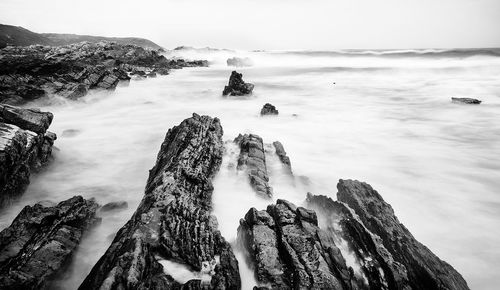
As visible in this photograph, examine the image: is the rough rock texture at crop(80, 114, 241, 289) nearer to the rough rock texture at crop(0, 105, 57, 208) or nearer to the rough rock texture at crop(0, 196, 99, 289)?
the rough rock texture at crop(0, 196, 99, 289)

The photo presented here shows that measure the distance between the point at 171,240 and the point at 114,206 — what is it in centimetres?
316

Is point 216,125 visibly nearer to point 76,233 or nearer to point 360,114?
point 76,233

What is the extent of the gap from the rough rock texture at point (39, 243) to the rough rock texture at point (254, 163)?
14.0ft

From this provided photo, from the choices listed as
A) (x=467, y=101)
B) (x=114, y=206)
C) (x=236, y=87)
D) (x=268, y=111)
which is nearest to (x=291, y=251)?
(x=114, y=206)

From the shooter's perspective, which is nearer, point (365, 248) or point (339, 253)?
point (339, 253)

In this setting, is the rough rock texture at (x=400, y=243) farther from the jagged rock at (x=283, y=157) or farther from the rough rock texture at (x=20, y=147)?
the rough rock texture at (x=20, y=147)

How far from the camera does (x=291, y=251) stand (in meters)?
4.51

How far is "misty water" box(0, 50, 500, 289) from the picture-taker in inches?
246

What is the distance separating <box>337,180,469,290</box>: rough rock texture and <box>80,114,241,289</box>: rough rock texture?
10.8ft

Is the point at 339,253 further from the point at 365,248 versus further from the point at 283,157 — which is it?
the point at 283,157

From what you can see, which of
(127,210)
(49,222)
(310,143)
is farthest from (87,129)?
(310,143)

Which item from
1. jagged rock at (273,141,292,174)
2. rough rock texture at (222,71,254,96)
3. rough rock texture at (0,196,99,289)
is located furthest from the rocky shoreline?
rough rock texture at (222,71,254,96)

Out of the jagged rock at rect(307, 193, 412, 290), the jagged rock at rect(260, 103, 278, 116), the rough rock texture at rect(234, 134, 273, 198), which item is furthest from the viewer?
the jagged rock at rect(260, 103, 278, 116)

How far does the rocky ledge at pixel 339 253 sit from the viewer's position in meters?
4.25
